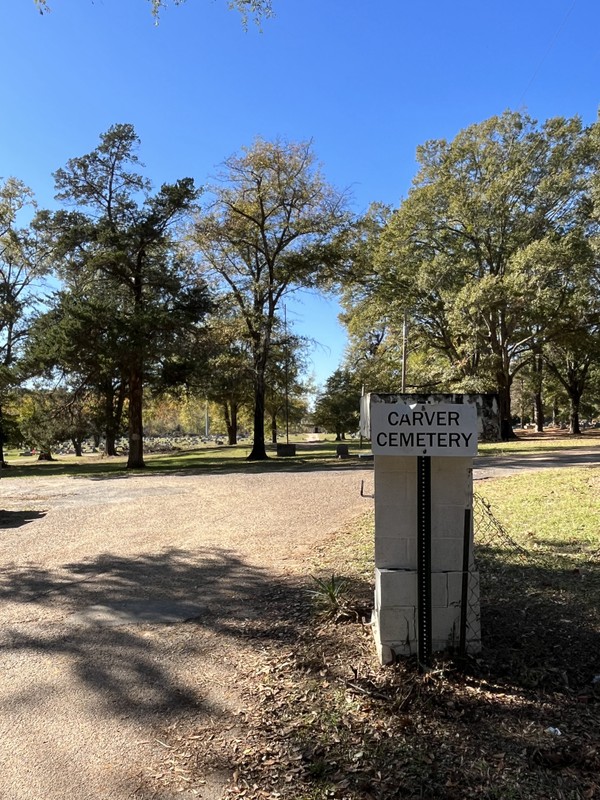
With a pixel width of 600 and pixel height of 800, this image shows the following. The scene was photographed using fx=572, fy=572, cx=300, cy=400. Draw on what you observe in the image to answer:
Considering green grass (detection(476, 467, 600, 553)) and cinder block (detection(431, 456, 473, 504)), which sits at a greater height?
cinder block (detection(431, 456, 473, 504))

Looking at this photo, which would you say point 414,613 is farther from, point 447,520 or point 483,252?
point 483,252

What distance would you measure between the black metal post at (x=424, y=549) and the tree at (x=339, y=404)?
4480cm

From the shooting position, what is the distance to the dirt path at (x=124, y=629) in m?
2.59

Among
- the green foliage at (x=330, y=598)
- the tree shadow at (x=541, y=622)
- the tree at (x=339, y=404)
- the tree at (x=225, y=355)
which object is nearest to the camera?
the tree shadow at (x=541, y=622)

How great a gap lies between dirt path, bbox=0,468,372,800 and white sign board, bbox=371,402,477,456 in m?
1.64

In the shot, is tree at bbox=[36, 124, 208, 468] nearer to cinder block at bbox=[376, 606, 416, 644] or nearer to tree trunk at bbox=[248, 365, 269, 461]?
tree trunk at bbox=[248, 365, 269, 461]

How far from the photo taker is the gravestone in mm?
3213

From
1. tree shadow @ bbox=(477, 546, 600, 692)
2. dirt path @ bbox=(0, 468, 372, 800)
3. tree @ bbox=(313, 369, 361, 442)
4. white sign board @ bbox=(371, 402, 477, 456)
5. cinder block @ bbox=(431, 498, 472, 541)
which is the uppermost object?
tree @ bbox=(313, 369, 361, 442)

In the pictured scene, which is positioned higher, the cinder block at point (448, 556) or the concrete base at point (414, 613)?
the cinder block at point (448, 556)

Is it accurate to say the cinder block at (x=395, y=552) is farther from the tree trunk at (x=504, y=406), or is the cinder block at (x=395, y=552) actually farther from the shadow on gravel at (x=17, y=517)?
the tree trunk at (x=504, y=406)

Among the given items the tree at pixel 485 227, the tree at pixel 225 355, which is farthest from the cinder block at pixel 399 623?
the tree at pixel 485 227

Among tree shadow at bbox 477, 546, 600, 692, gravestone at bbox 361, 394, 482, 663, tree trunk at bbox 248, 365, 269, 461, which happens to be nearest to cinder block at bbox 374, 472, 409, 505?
gravestone at bbox 361, 394, 482, 663

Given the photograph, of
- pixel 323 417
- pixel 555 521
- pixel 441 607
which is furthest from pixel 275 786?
pixel 323 417

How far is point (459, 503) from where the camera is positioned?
3.31 m
